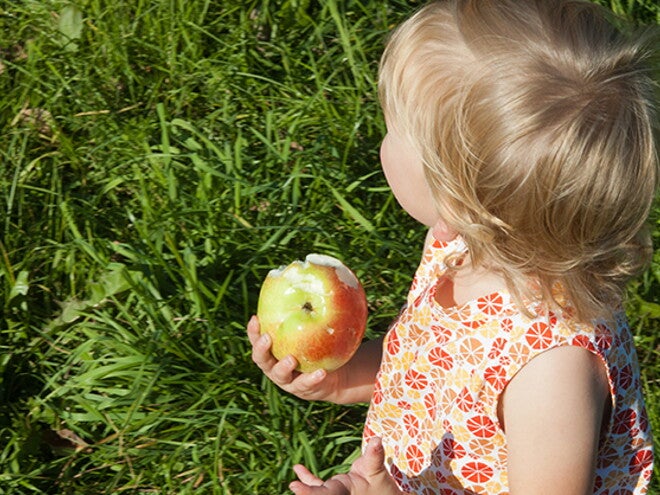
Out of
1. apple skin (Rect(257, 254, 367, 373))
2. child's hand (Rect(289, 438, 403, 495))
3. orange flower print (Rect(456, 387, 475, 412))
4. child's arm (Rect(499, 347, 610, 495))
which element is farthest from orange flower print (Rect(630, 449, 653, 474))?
apple skin (Rect(257, 254, 367, 373))

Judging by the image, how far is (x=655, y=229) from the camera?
290cm

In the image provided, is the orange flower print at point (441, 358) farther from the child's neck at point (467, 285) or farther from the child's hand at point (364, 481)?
the child's hand at point (364, 481)

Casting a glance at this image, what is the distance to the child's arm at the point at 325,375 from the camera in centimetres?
217

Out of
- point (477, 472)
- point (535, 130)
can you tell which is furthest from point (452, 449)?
point (535, 130)

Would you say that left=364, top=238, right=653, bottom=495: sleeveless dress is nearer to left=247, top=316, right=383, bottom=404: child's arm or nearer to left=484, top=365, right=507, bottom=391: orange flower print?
left=484, top=365, right=507, bottom=391: orange flower print

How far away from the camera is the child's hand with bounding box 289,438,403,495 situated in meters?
1.88

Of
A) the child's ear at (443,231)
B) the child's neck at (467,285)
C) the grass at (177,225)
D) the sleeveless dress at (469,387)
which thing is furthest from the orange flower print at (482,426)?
the grass at (177,225)

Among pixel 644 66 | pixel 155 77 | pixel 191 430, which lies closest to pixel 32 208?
pixel 155 77

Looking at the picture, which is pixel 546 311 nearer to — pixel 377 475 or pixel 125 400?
pixel 377 475

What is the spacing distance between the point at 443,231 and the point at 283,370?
1.53ft

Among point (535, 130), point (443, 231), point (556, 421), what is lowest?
point (556, 421)

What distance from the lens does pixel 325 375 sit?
7.07 ft

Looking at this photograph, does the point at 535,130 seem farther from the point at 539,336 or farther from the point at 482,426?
the point at 482,426

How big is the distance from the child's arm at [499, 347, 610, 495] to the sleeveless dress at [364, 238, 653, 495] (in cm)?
2
